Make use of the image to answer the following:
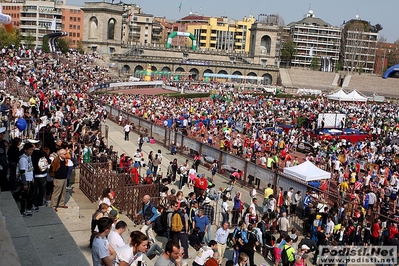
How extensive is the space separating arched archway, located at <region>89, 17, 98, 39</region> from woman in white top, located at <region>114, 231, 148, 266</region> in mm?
82823

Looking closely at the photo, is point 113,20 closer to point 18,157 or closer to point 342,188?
point 342,188

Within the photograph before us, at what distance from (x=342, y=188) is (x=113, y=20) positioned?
247ft

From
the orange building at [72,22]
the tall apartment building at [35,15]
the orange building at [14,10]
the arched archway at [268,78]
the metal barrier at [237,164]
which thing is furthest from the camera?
the orange building at [72,22]

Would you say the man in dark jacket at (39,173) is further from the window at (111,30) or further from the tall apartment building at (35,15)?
the tall apartment building at (35,15)

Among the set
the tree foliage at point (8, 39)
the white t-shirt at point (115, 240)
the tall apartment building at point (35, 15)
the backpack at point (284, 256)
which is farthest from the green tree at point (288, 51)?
the white t-shirt at point (115, 240)

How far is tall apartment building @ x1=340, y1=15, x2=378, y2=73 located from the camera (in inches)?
4254

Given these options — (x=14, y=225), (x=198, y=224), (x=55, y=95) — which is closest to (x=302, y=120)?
(x=55, y=95)

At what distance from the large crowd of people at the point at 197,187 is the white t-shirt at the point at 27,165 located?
0.06 feet

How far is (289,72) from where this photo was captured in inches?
3666

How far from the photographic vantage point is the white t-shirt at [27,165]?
8.73m

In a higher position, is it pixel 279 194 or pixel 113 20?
pixel 113 20

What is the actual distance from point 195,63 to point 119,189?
79295mm

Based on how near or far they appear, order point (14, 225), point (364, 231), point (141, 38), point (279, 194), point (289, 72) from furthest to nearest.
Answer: point (141, 38) → point (289, 72) → point (279, 194) → point (364, 231) → point (14, 225)

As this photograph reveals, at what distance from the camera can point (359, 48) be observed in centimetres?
10912
